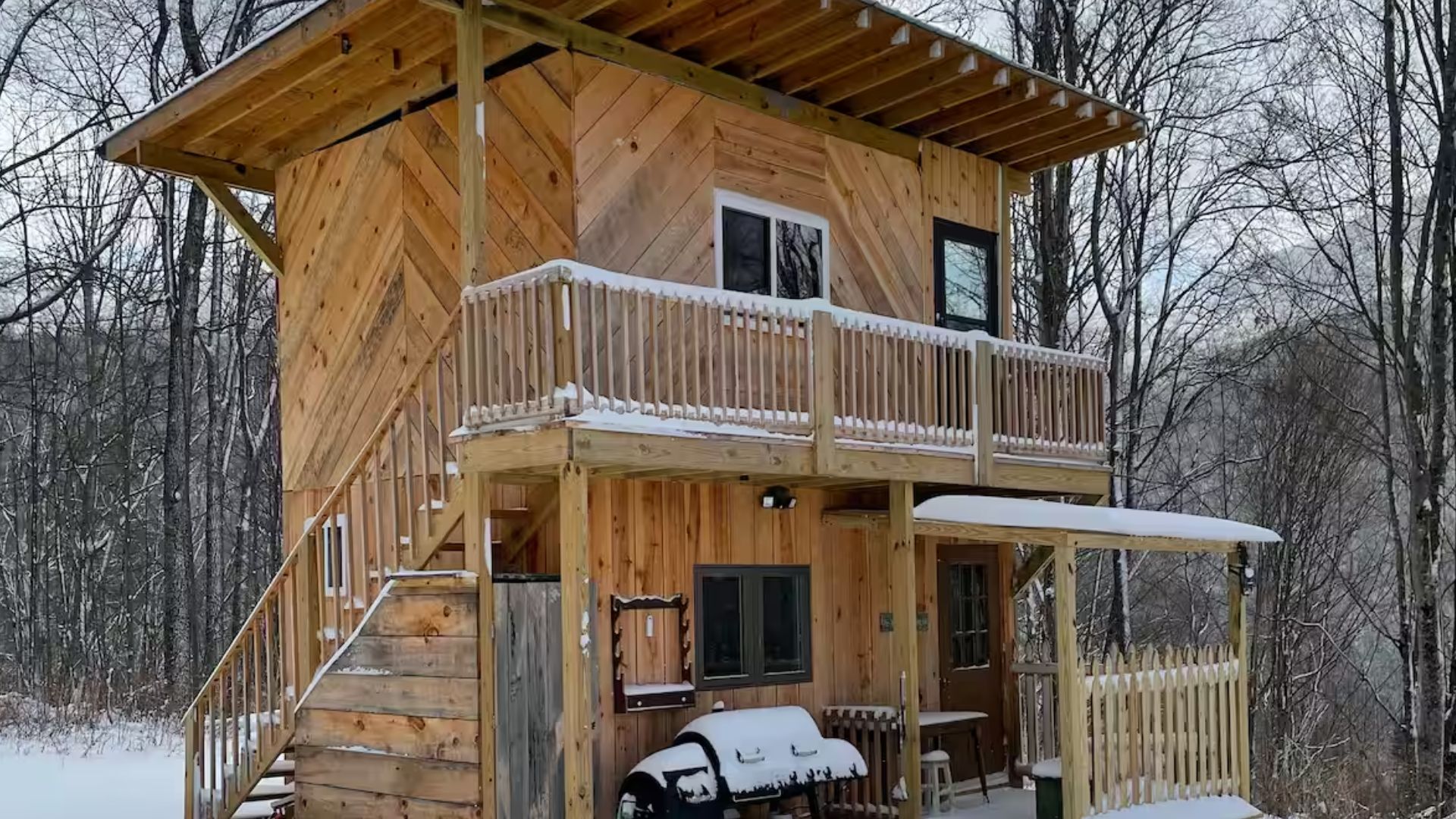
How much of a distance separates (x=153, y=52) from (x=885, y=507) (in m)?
14.1

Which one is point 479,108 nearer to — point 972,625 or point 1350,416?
point 972,625

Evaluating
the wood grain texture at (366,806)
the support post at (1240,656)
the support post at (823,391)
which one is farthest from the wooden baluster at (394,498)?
the support post at (1240,656)

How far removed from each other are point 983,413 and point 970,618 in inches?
118

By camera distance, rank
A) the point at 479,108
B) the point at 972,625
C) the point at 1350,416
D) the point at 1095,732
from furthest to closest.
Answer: the point at 1350,416 → the point at 972,625 → the point at 1095,732 → the point at 479,108

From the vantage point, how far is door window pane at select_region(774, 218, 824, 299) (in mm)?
11555

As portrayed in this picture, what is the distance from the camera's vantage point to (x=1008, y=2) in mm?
20656

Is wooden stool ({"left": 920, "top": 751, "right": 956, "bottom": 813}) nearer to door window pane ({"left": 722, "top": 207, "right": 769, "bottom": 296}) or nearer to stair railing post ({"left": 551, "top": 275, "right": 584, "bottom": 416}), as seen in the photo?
door window pane ({"left": 722, "top": 207, "right": 769, "bottom": 296})

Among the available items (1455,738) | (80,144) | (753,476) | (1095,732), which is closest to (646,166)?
(753,476)

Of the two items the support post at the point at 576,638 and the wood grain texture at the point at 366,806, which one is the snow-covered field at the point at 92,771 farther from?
the support post at the point at 576,638

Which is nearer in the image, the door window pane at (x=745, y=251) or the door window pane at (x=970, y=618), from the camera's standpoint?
the door window pane at (x=745, y=251)

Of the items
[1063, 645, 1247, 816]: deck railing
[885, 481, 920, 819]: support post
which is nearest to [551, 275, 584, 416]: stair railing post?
[885, 481, 920, 819]: support post

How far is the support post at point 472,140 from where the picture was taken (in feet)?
29.6

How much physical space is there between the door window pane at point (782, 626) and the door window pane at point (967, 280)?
3502 millimetres

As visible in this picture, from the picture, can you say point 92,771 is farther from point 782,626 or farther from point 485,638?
point 782,626
